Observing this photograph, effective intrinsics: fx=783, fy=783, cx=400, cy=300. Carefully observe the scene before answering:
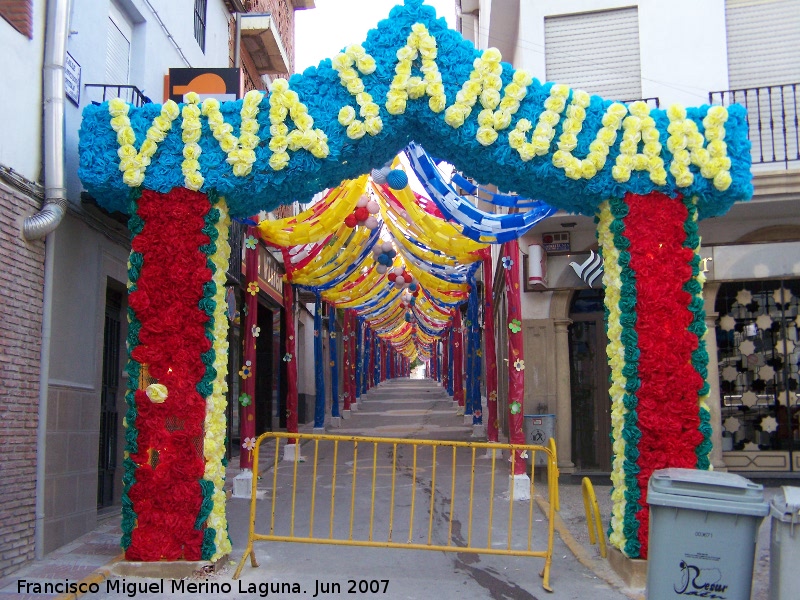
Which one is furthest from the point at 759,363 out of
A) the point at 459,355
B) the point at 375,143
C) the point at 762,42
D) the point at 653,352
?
the point at 459,355

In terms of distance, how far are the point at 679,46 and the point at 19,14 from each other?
925cm

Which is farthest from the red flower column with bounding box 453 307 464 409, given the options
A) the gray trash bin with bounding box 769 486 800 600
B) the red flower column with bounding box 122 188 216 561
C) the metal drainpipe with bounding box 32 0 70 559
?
the gray trash bin with bounding box 769 486 800 600

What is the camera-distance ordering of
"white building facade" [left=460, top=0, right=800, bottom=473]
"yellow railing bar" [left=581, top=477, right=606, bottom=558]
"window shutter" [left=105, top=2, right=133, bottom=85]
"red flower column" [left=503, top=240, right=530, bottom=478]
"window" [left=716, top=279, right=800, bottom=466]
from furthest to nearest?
"window" [left=716, top=279, right=800, bottom=466] → "white building facade" [left=460, top=0, right=800, bottom=473] → "red flower column" [left=503, top=240, right=530, bottom=478] → "window shutter" [left=105, top=2, right=133, bottom=85] → "yellow railing bar" [left=581, top=477, right=606, bottom=558]

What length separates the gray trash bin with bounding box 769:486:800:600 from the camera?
16.8 ft

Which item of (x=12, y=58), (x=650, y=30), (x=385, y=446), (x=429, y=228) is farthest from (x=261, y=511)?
(x=650, y=30)

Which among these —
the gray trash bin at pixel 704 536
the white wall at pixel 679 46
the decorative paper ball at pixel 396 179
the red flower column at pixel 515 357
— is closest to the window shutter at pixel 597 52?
the white wall at pixel 679 46

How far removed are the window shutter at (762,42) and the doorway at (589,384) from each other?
400 cm

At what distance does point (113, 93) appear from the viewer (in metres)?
8.92

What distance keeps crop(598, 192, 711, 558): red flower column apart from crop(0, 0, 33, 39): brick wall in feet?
17.7

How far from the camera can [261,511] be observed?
9.88m

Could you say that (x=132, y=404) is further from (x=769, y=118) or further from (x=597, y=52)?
(x=769, y=118)

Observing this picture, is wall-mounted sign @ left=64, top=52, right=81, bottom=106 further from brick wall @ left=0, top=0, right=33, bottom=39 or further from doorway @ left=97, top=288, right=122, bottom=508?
doorway @ left=97, top=288, right=122, bottom=508

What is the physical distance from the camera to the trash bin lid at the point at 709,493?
5430 millimetres

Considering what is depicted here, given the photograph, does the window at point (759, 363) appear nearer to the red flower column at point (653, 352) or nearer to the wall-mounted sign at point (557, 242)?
the wall-mounted sign at point (557, 242)
